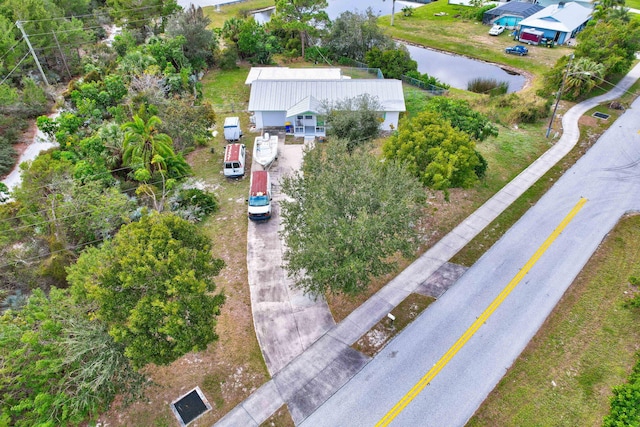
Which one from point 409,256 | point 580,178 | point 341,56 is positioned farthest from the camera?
point 341,56

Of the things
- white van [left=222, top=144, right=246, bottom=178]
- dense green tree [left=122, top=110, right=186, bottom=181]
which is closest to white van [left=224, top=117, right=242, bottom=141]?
white van [left=222, top=144, right=246, bottom=178]

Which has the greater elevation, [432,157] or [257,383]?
[432,157]

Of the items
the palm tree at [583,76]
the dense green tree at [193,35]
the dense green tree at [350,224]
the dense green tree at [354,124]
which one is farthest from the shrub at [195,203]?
the palm tree at [583,76]

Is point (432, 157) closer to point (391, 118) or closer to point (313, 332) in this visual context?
point (313, 332)

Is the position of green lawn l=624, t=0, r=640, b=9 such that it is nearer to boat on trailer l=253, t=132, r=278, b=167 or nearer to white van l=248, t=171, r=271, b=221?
boat on trailer l=253, t=132, r=278, b=167

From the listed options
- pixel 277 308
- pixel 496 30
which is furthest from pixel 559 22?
pixel 277 308

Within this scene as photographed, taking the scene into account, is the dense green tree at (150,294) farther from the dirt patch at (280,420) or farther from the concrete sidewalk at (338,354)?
the dirt patch at (280,420)

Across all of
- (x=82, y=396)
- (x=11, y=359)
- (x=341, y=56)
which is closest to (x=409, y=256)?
(x=82, y=396)
